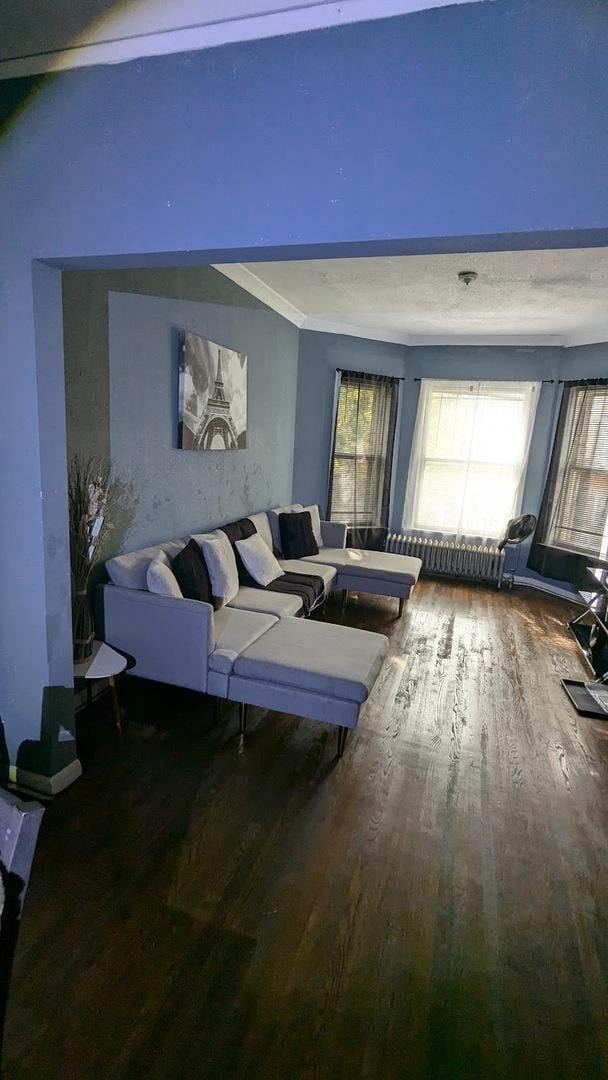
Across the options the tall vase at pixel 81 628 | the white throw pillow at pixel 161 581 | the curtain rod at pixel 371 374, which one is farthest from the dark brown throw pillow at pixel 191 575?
the curtain rod at pixel 371 374

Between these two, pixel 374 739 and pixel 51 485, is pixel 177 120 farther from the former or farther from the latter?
pixel 374 739

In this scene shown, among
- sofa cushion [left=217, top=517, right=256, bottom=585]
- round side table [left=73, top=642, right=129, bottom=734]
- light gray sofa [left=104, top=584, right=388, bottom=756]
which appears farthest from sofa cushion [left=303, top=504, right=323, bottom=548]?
round side table [left=73, top=642, right=129, bottom=734]

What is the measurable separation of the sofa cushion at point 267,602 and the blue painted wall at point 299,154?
169cm

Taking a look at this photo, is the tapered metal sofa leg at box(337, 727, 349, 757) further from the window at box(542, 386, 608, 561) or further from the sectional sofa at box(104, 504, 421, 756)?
the window at box(542, 386, 608, 561)

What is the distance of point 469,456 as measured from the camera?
6.04m

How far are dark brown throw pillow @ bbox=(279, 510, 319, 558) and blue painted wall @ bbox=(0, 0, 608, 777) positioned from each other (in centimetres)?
302

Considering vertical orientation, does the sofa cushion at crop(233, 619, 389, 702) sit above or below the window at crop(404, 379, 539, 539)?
below

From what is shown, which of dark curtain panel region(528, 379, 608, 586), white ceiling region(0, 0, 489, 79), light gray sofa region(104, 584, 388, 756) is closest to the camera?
white ceiling region(0, 0, 489, 79)

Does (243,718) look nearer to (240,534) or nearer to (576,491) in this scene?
(240,534)

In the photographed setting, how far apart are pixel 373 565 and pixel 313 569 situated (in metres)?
0.67

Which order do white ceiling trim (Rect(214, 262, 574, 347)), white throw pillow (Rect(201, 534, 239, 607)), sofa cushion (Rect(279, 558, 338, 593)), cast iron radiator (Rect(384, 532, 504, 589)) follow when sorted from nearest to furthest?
1. white throw pillow (Rect(201, 534, 239, 607))
2. sofa cushion (Rect(279, 558, 338, 593))
3. white ceiling trim (Rect(214, 262, 574, 347))
4. cast iron radiator (Rect(384, 532, 504, 589))

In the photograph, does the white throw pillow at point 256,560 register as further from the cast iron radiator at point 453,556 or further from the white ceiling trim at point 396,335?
the cast iron radiator at point 453,556

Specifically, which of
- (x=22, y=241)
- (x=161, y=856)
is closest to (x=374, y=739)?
(x=161, y=856)

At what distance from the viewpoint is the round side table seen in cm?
239
